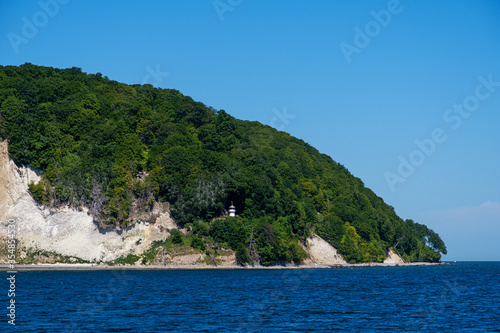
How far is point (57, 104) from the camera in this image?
114 m

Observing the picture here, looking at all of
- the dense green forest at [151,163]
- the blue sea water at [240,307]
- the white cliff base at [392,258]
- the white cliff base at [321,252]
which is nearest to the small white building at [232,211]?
the dense green forest at [151,163]

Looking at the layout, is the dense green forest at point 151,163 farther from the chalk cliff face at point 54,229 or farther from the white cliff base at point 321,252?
the white cliff base at point 321,252

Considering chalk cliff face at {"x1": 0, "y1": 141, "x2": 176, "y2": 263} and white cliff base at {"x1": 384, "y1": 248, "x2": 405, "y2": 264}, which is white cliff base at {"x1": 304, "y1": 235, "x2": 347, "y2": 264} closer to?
white cliff base at {"x1": 384, "y1": 248, "x2": 405, "y2": 264}

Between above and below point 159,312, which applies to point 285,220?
above

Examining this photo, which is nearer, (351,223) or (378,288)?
(378,288)

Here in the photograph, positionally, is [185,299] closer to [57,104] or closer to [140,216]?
[140,216]

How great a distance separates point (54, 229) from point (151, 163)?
2300cm

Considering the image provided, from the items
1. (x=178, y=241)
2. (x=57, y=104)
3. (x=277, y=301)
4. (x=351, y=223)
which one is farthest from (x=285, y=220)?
(x=277, y=301)

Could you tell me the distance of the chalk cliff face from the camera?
96113 mm

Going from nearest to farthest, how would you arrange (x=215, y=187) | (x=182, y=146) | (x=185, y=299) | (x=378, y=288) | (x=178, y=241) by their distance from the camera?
1. (x=185, y=299)
2. (x=378, y=288)
3. (x=178, y=241)
4. (x=215, y=187)
5. (x=182, y=146)

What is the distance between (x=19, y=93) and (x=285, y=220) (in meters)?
59.2

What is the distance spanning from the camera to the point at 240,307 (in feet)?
159

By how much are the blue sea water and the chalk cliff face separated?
24.5 meters

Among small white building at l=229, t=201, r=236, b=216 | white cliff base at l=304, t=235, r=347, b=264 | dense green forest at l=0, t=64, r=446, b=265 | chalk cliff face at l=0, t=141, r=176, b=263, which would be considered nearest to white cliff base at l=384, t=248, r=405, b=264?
dense green forest at l=0, t=64, r=446, b=265
